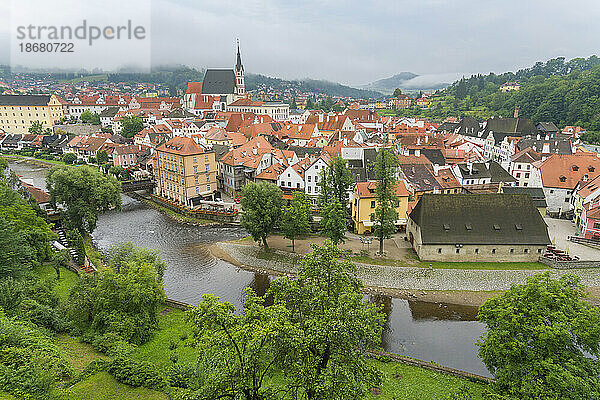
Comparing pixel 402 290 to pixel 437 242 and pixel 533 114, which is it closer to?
pixel 437 242

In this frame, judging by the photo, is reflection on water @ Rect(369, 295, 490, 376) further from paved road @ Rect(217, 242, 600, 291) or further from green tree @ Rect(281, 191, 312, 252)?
green tree @ Rect(281, 191, 312, 252)

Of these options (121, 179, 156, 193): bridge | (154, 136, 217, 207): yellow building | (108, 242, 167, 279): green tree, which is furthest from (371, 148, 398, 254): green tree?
(121, 179, 156, 193): bridge

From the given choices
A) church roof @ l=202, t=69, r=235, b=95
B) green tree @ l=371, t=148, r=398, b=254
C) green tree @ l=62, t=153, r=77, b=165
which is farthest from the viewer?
church roof @ l=202, t=69, r=235, b=95

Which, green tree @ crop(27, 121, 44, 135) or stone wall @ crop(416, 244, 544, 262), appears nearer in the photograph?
stone wall @ crop(416, 244, 544, 262)

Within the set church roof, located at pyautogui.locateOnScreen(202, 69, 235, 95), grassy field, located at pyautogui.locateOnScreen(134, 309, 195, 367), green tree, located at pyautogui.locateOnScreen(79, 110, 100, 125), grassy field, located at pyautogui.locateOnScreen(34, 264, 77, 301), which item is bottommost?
grassy field, located at pyautogui.locateOnScreen(134, 309, 195, 367)

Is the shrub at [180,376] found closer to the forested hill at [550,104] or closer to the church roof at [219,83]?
the forested hill at [550,104]

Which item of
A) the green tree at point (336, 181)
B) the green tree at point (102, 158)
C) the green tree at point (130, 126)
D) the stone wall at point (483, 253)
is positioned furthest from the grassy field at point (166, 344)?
the green tree at point (130, 126)

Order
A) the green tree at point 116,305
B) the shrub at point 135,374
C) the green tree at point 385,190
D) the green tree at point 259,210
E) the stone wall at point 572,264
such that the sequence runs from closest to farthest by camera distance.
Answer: the shrub at point 135,374, the green tree at point 116,305, the stone wall at point 572,264, the green tree at point 385,190, the green tree at point 259,210
